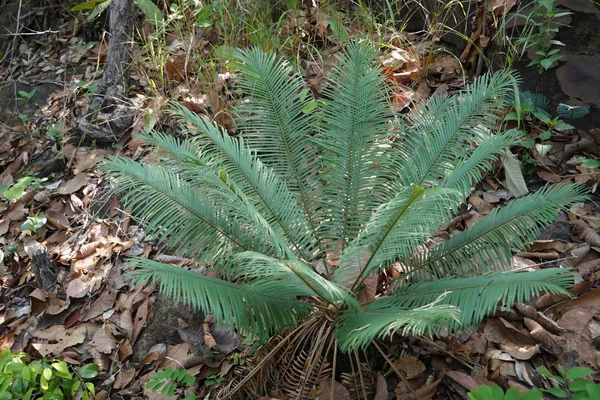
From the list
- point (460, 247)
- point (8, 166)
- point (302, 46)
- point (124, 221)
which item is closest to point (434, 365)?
point (460, 247)

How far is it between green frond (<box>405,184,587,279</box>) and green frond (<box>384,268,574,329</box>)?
12cm

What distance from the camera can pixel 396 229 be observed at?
1.94 metres

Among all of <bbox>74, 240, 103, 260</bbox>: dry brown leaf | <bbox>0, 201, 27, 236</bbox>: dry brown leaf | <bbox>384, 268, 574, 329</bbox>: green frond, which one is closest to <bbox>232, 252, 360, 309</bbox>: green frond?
<bbox>384, 268, 574, 329</bbox>: green frond

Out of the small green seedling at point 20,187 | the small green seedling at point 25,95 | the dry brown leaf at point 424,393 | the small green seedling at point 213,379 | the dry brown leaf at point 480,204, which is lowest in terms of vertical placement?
the small green seedling at point 213,379

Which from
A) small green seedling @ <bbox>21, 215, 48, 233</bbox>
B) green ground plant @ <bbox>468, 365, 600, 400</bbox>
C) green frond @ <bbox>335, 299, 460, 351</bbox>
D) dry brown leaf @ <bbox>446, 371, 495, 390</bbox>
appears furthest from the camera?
small green seedling @ <bbox>21, 215, 48, 233</bbox>

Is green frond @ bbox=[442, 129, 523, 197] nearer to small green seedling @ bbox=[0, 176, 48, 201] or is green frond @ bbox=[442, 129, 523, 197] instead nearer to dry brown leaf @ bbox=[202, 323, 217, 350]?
dry brown leaf @ bbox=[202, 323, 217, 350]

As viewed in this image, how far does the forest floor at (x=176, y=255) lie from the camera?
2359 millimetres

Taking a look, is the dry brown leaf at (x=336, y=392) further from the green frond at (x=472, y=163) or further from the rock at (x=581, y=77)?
the rock at (x=581, y=77)

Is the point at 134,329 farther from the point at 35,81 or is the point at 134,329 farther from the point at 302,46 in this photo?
the point at 35,81

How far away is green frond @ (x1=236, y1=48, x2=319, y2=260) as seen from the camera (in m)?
2.52

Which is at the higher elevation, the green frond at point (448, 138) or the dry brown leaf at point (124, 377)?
the green frond at point (448, 138)

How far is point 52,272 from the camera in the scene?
10.9 feet

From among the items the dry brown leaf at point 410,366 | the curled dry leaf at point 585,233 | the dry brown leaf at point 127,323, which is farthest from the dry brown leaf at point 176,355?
the curled dry leaf at point 585,233

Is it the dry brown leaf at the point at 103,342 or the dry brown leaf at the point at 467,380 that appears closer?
the dry brown leaf at the point at 467,380
